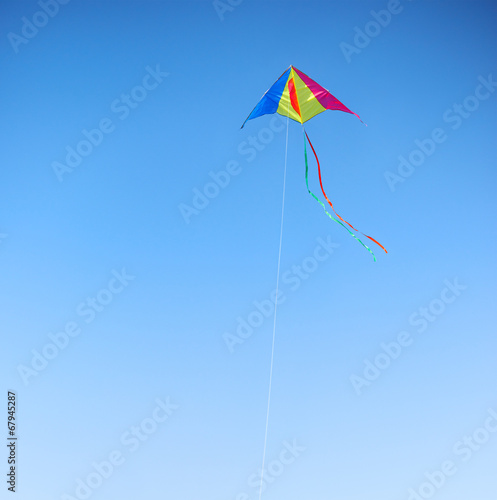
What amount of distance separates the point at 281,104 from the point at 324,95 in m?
0.60

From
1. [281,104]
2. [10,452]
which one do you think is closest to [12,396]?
[10,452]

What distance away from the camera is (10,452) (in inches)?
339

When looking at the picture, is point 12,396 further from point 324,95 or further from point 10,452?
point 324,95
